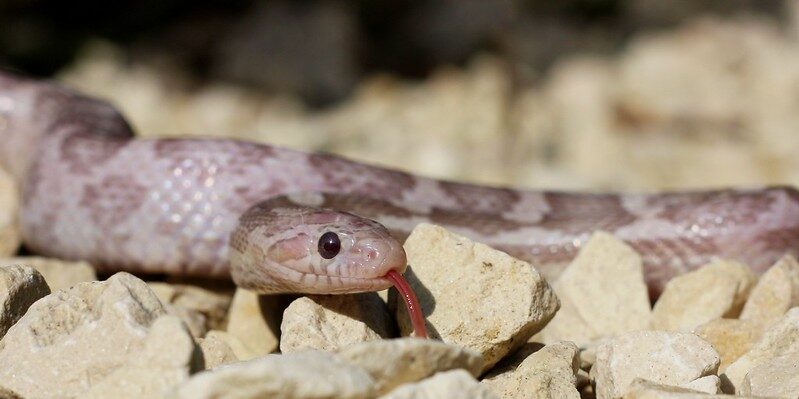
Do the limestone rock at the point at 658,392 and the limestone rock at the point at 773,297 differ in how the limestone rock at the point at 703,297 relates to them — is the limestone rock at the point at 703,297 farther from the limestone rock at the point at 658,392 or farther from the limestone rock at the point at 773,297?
the limestone rock at the point at 658,392

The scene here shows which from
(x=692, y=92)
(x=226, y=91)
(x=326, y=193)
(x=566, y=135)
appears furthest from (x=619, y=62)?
(x=326, y=193)

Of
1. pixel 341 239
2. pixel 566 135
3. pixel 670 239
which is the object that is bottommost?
pixel 566 135

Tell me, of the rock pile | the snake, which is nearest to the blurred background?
the snake

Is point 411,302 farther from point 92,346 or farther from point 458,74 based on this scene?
point 458,74

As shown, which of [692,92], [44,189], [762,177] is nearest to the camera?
[44,189]

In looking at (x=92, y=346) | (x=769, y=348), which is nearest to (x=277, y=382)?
(x=92, y=346)

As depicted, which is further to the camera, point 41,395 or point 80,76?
point 80,76

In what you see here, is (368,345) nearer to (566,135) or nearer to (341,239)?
(341,239)

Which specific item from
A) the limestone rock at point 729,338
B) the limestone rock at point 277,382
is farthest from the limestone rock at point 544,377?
the limestone rock at point 277,382
